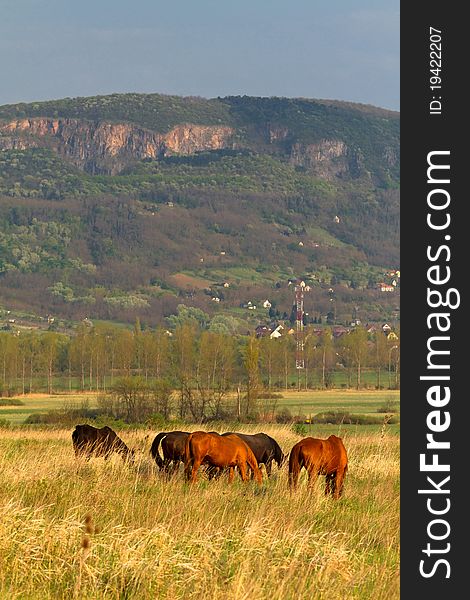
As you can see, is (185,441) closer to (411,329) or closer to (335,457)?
(335,457)

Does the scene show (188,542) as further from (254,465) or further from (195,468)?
(254,465)

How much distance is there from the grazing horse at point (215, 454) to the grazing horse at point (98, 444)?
2.35m

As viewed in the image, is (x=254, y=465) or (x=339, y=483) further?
(x=254, y=465)

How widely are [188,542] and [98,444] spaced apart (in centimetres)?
984

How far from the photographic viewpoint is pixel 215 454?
16.9 metres

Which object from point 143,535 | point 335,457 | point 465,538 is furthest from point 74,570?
point 335,457

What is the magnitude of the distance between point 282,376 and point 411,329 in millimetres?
133180

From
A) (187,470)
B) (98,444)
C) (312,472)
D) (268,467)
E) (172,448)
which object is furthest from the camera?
(98,444)

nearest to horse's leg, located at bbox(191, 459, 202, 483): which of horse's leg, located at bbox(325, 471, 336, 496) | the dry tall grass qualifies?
the dry tall grass

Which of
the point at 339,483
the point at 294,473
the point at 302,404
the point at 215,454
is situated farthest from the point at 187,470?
the point at 302,404

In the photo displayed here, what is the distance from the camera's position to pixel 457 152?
27.8 ft

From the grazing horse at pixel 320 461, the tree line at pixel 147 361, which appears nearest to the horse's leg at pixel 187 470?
the grazing horse at pixel 320 461

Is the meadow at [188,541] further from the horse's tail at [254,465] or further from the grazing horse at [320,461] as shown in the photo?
the horse's tail at [254,465]

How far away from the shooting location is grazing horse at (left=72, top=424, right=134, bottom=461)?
1973cm
